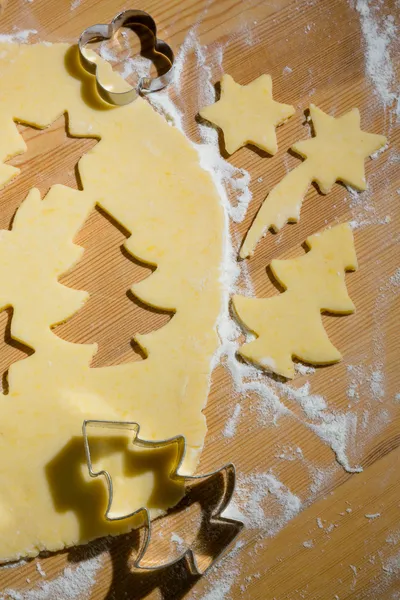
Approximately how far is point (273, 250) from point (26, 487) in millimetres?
624

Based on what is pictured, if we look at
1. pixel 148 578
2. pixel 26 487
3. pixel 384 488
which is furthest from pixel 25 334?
Answer: pixel 384 488

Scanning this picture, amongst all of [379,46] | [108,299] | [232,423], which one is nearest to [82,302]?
[108,299]

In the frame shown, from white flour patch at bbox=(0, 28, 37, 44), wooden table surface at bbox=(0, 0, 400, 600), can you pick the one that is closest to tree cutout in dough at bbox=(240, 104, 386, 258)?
wooden table surface at bbox=(0, 0, 400, 600)

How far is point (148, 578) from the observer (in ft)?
3.68

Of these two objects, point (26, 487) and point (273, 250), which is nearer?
point (26, 487)

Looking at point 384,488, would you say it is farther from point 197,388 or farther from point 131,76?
point 131,76

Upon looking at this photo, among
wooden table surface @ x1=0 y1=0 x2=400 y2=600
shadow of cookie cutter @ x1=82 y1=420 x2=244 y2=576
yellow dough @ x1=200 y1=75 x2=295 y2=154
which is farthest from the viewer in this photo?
yellow dough @ x1=200 y1=75 x2=295 y2=154

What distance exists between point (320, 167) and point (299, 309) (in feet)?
0.96

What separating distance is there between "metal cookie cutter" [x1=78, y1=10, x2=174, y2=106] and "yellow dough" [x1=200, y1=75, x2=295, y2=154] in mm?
112

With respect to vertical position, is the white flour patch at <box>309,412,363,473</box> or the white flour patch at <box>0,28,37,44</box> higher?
the white flour patch at <box>0,28,37,44</box>

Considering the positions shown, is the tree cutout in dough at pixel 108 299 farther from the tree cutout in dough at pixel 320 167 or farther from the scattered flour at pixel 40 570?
the scattered flour at pixel 40 570

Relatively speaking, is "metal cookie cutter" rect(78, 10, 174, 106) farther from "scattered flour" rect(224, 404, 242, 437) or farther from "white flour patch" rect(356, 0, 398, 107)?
"scattered flour" rect(224, 404, 242, 437)

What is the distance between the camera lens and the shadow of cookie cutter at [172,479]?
103 centimetres

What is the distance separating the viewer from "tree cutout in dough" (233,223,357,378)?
118 cm
